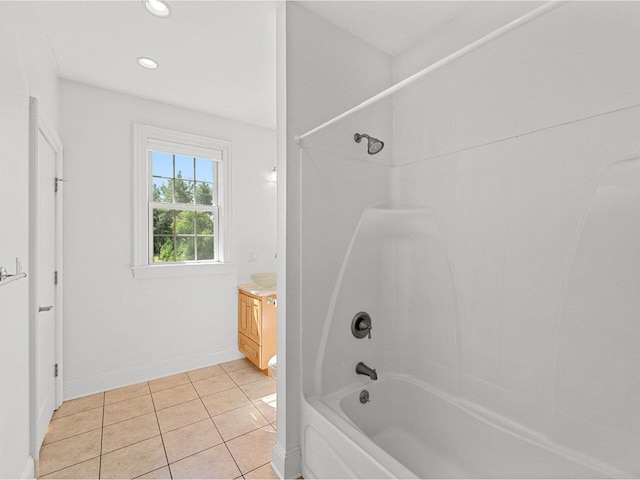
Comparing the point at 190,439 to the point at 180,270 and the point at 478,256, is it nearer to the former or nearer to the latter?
the point at 180,270

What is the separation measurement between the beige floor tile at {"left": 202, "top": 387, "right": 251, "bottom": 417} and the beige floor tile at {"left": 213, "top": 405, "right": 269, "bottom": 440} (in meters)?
0.06

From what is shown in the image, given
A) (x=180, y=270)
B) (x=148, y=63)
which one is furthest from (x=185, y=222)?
(x=148, y=63)

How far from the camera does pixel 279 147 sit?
167 cm

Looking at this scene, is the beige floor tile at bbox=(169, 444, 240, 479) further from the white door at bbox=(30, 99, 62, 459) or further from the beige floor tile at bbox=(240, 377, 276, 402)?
the white door at bbox=(30, 99, 62, 459)

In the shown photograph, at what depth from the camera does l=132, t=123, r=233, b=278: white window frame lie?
8.79 feet

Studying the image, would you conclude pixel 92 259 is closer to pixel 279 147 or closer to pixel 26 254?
pixel 26 254

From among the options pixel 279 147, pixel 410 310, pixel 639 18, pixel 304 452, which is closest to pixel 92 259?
pixel 279 147

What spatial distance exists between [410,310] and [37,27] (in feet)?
9.11

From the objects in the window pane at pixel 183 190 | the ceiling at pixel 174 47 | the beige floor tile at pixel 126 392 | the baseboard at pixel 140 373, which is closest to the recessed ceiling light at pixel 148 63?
the ceiling at pixel 174 47

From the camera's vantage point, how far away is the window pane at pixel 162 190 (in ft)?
9.36

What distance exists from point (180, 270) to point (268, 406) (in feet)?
4.76

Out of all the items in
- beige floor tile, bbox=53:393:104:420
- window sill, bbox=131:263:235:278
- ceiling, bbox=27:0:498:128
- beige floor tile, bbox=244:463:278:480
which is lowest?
beige floor tile, bbox=244:463:278:480

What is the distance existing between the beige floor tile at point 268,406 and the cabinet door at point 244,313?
733 millimetres

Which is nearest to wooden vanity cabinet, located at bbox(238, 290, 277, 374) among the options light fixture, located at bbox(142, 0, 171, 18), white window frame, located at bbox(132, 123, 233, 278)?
white window frame, located at bbox(132, 123, 233, 278)
